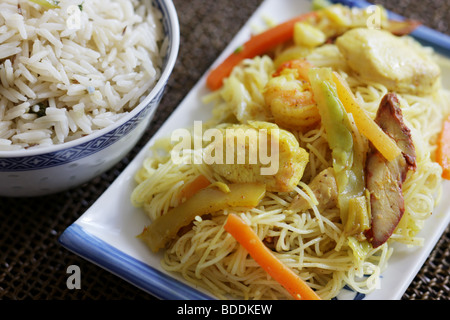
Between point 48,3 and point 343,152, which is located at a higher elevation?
point 48,3

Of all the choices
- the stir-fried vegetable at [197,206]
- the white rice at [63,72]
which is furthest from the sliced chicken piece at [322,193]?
the white rice at [63,72]

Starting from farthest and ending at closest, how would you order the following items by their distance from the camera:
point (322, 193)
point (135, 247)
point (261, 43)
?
point (261, 43)
point (135, 247)
point (322, 193)

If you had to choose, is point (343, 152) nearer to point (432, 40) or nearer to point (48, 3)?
point (432, 40)

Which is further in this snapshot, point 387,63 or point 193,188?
point 387,63

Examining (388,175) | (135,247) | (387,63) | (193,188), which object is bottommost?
(135,247)

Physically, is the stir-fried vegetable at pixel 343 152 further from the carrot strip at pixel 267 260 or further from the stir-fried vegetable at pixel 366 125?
the carrot strip at pixel 267 260

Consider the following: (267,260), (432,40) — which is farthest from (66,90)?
(432,40)

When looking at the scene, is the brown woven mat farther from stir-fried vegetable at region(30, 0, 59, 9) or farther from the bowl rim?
stir-fried vegetable at region(30, 0, 59, 9)
